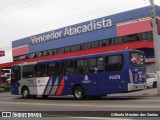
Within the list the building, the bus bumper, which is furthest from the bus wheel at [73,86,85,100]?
the building

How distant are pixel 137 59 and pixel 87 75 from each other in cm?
330

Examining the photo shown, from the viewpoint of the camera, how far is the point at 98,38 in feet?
178

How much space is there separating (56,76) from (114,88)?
5212mm

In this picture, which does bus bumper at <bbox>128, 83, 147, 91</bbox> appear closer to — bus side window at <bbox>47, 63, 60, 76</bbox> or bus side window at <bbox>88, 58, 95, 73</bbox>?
bus side window at <bbox>88, 58, 95, 73</bbox>

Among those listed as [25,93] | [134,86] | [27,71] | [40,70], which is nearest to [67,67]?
[40,70]

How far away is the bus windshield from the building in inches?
815

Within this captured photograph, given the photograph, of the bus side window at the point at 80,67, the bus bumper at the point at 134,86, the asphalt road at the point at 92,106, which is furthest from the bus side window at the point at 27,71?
the bus bumper at the point at 134,86

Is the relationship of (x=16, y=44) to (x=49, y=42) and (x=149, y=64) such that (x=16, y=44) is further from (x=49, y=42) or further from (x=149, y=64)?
(x=149, y=64)

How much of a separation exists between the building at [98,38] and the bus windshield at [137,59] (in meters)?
20.7

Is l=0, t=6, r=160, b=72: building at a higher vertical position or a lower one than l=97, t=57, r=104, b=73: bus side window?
higher

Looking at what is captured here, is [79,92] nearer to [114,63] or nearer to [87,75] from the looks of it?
[87,75]

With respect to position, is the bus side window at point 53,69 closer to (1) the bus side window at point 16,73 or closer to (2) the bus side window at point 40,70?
(2) the bus side window at point 40,70

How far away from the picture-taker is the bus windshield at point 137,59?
2293 cm

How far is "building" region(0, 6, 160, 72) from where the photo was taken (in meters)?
47.5
